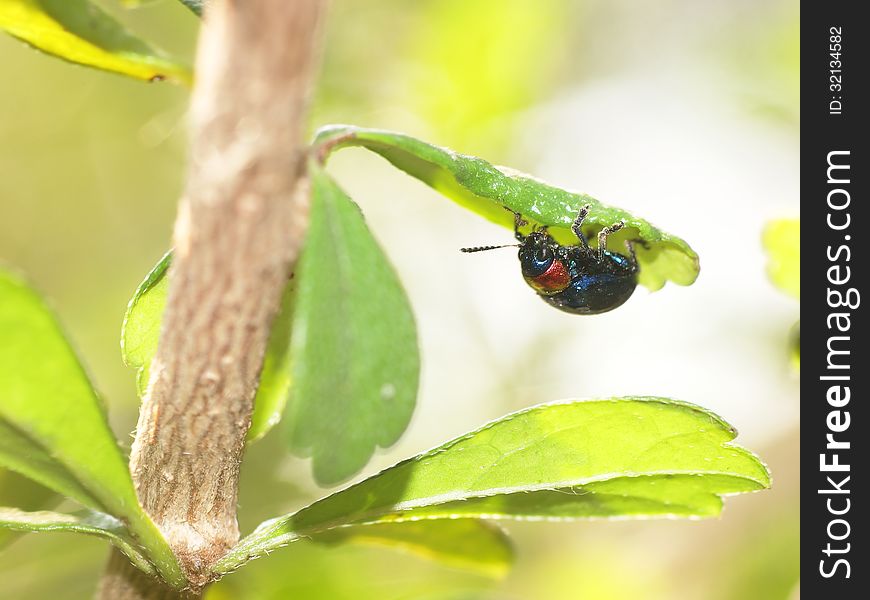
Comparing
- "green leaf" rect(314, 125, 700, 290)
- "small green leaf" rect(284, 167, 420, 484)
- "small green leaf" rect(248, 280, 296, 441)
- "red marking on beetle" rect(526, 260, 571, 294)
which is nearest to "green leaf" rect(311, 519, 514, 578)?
"small green leaf" rect(248, 280, 296, 441)

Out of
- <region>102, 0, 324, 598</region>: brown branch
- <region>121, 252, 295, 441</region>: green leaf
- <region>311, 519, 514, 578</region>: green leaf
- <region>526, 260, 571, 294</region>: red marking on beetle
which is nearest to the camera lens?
<region>102, 0, 324, 598</region>: brown branch

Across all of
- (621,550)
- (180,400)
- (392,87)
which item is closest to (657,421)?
(180,400)

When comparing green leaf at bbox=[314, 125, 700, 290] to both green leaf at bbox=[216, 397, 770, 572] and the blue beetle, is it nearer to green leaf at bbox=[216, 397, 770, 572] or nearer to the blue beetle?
green leaf at bbox=[216, 397, 770, 572]

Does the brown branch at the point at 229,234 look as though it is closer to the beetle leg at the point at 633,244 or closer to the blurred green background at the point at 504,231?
the beetle leg at the point at 633,244

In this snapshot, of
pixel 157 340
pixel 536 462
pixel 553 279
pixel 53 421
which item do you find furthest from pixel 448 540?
pixel 553 279

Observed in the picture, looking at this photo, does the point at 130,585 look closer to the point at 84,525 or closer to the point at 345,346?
the point at 84,525

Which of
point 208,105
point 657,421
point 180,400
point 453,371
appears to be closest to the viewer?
point 208,105

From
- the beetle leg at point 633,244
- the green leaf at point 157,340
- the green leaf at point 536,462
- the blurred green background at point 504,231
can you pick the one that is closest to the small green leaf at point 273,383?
the green leaf at point 157,340
